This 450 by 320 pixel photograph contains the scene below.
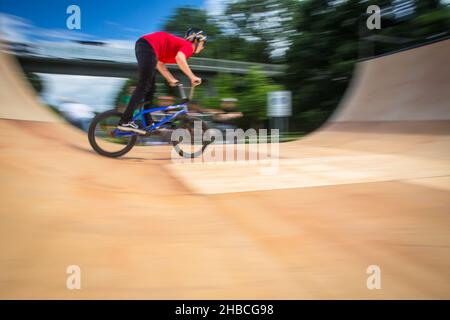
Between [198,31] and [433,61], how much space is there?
568 cm

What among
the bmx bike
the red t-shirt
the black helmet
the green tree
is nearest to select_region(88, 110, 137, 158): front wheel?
the bmx bike

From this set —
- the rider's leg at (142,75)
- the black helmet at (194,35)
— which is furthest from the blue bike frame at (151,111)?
the black helmet at (194,35)

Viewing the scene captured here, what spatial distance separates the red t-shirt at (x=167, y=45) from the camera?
3.57m

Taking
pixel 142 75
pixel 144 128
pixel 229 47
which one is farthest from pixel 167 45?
pixel 229 47

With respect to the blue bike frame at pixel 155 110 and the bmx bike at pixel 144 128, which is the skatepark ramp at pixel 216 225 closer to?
the bmx bike at pixel 144 128

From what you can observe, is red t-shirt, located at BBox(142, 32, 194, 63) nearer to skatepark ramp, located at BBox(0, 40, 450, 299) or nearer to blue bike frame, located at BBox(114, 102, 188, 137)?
blue bike frame, located at BBox(114, 102, 188, 137)

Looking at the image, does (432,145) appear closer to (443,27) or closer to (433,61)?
(433,61)

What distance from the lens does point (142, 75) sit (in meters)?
3.47

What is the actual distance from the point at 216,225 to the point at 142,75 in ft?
7.59

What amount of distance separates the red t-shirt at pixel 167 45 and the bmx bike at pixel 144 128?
38 centimetres

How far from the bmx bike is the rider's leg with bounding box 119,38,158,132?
12cm

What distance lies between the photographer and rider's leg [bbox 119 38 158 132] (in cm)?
345

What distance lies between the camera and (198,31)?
150 inches
